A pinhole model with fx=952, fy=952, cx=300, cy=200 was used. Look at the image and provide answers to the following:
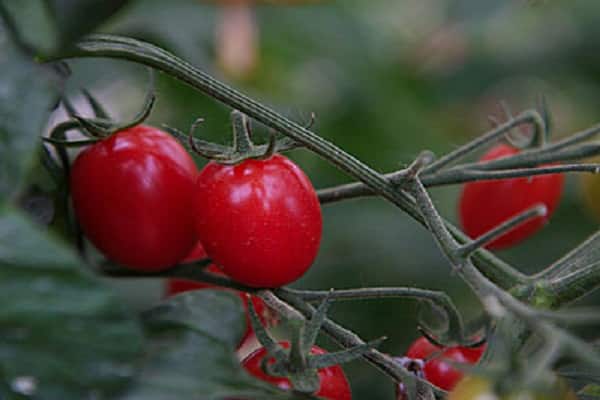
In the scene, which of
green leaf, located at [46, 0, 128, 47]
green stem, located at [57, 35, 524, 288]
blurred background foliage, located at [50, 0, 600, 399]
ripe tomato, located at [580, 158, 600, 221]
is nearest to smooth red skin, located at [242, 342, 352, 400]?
green stem, located at [57, 35, 524, 288]

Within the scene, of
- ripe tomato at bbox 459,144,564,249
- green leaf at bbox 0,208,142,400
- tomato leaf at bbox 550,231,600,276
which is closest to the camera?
green leaf at bbox 0,208,142,400

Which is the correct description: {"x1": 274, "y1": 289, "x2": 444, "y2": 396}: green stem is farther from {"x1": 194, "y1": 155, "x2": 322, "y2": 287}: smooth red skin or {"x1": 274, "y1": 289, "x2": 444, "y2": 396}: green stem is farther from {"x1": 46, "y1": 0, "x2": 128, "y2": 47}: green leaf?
{"x1": 46, "y1": 0, "x2": 128, "y2": 47}: green leaf

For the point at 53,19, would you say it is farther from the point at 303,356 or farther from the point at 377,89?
the point at 377,89

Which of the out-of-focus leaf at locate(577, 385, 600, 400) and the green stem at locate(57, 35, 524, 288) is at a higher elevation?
the green stem at locate(57, 35, 524, 288)

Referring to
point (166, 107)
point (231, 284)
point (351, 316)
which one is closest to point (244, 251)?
point (231, 284)

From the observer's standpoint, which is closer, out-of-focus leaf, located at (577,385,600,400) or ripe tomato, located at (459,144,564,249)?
out-of-focus leaf, located at (577,385,600,400)

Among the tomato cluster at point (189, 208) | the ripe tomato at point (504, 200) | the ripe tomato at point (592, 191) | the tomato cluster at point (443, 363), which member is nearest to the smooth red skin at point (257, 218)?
the tomato cluster at point (189, 208)

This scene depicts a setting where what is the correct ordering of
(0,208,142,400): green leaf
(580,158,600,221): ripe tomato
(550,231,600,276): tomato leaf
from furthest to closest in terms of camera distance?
(580,158,600,221): ripe tomato
(550,231,600,276): tomato leaf
(0,208,142,400): green leaf
